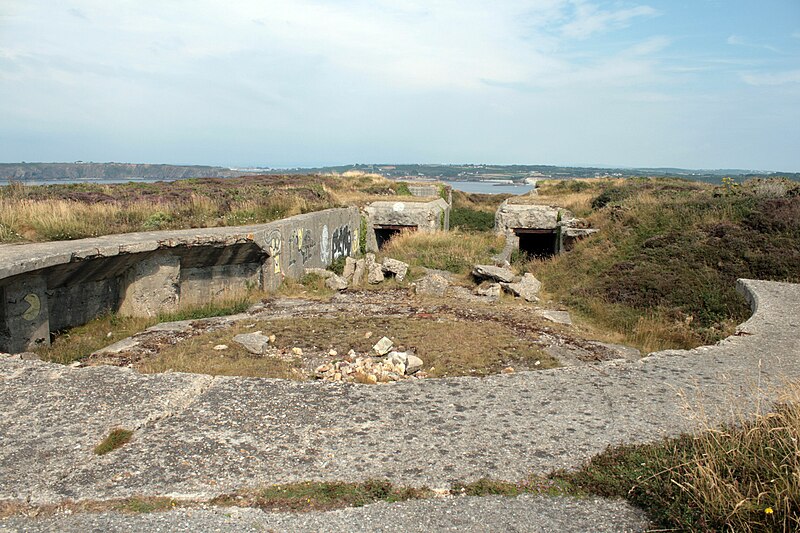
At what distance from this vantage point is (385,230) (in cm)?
2314

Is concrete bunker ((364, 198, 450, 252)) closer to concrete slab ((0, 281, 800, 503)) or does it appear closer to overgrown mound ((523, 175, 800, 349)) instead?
overgrown mound ((523, 175, 800, 349))

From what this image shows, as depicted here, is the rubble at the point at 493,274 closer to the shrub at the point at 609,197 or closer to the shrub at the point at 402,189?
the shrub at the point at 609,197

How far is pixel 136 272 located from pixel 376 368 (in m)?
5.53

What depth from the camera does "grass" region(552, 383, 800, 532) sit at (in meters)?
2.78

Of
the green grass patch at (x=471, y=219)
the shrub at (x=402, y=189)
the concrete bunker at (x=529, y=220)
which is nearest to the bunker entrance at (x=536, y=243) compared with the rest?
the concrete bunker at (x=529, y=220)

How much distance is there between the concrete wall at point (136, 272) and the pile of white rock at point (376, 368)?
14.0 ft

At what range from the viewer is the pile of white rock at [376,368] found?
658 cm

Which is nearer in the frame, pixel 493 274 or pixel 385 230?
pixel 493 274

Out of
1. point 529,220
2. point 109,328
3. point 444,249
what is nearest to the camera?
point 109,328

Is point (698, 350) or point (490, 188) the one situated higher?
point (490, 188)

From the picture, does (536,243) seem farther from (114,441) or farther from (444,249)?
(114,441)

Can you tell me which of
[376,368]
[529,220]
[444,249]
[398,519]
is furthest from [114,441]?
[529,220]

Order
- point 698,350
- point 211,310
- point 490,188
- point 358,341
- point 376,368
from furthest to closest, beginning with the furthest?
point 490,188, point 211,310, point 358,341, point 376,368, point 698,350

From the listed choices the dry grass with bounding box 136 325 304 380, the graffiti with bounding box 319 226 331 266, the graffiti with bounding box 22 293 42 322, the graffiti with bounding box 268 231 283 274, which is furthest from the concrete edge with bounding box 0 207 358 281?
the graffiti with bounding box 319 226 331 266
